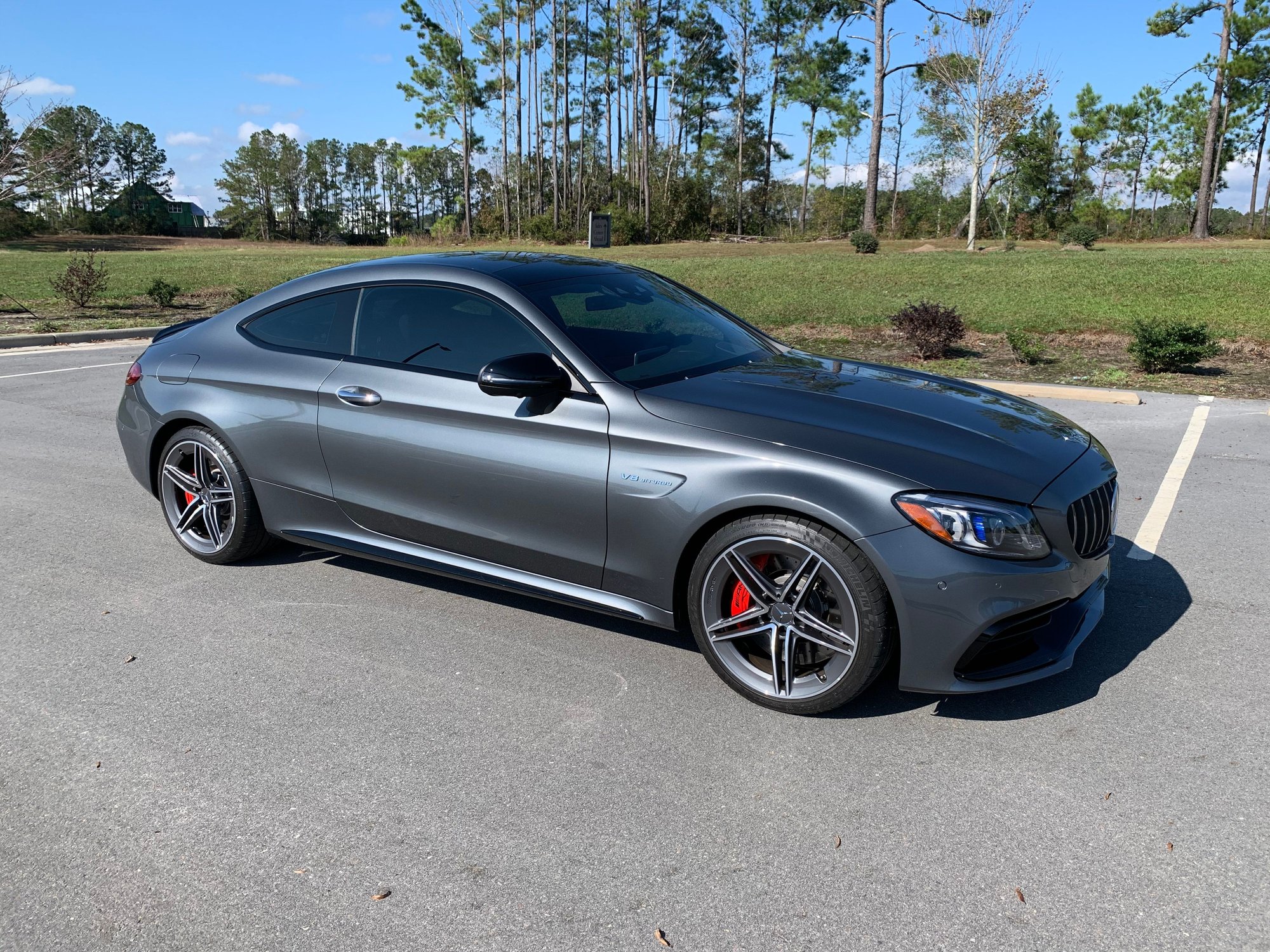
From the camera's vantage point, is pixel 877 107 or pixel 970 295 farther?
pixel 877 107

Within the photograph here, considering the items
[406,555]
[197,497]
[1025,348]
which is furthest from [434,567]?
[1025,348]

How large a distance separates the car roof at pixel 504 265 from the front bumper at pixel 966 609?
208 cm

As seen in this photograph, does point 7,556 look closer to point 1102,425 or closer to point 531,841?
point 531,841

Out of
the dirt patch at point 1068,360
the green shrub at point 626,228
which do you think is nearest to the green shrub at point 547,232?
the green shrub at point 626,228

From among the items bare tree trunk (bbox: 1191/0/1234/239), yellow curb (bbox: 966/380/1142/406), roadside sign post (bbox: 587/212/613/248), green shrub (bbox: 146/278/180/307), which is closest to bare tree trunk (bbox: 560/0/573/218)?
roadside sign post (bbox: 587/212/613/248)

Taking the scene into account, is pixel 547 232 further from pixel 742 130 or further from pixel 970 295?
pixel 970 295

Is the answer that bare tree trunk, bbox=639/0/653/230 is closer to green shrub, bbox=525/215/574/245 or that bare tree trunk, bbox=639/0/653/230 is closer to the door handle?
green shrub, bbox=525/215/574/245

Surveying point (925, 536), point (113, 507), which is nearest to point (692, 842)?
point (925, 536)

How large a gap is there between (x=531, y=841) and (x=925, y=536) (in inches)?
62.9

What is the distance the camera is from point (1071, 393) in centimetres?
998

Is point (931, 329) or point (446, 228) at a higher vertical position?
point (446, 228)

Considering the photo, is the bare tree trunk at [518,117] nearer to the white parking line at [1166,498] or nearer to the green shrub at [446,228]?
the green shrub at [446,228]

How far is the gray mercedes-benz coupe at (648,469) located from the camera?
3330 mm

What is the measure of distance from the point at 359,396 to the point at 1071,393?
798cm
